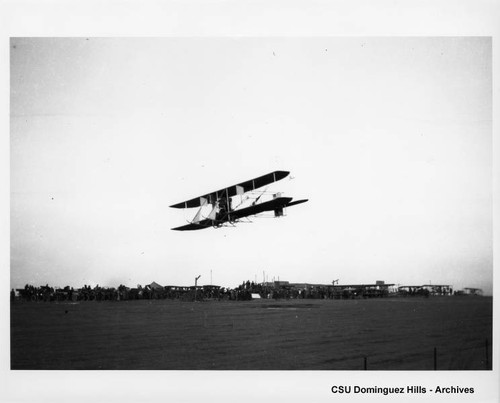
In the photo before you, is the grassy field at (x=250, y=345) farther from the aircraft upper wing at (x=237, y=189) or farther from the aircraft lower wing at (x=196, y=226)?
the aircraft upper wing at (x=237, y=189)

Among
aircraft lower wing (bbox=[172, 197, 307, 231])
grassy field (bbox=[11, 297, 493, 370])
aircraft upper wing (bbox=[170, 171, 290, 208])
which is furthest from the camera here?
aircraft lower wing (bbox=[172, 197, 307, 231])

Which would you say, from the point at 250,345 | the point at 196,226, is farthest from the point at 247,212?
the point at 250,345

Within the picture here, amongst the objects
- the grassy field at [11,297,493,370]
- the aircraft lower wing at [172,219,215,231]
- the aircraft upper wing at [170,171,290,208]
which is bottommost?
the grassy field at [11,297,493,370]

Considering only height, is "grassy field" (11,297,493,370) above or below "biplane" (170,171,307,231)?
below

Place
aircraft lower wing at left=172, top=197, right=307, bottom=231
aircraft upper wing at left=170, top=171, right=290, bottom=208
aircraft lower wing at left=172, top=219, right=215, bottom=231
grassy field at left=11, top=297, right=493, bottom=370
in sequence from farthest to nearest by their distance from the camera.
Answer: aircraft lower wing at left=172, top=219, right=215, bottom=231 < aircraft lower wing at left=172, top=197, right=307, bottom=231 < aircraft upper wing at left=170, top=171, right=290, bottom=208 < grassy field at left=11, top=297, right=493, bottom=370

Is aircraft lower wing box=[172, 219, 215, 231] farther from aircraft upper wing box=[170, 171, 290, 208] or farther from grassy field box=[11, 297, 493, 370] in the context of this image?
grassy field box=[11, 297, 493, 370]

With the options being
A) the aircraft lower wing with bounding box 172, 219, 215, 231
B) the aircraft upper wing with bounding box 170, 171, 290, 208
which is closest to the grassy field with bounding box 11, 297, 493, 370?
the aircraft lower wing with bounding box 172, 219, 215, 231

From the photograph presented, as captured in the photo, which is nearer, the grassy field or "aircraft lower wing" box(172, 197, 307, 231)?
the grassy field
